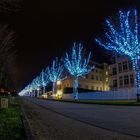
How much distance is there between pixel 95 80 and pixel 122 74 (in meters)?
37.6

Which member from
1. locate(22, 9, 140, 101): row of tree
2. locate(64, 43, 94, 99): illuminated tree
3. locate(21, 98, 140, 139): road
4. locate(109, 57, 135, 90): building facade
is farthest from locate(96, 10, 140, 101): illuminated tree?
locate(109, 57, 135, 90): building facade

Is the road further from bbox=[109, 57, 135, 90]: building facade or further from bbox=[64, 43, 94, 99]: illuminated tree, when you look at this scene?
bbox=[109, 57, 135, 90]: building facade

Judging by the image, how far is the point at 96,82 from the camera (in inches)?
4496

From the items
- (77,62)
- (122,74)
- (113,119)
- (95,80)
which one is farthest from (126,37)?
(95,80)

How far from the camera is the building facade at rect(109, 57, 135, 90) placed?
7188 cm

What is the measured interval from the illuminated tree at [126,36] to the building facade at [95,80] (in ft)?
208

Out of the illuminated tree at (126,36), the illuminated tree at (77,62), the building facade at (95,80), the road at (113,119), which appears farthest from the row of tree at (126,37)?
the building facade at (95,80)

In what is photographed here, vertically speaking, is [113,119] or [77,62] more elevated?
[77,62]

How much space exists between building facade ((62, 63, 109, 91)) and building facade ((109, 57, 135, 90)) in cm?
2499

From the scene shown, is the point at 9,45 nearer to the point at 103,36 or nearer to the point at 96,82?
the point at 103,36

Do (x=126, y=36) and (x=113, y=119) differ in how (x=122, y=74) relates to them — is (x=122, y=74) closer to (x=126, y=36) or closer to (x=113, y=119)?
(x=126, y=36)

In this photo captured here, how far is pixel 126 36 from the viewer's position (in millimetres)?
40438

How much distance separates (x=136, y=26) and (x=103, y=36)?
7.82 meters

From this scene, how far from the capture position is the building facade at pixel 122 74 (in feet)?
236
